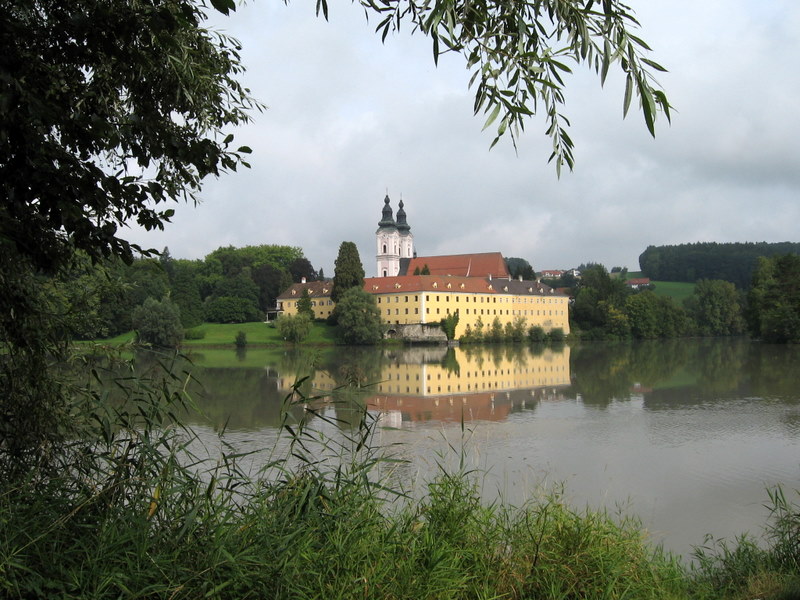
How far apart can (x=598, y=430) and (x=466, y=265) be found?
7960cm

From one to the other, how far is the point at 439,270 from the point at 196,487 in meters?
90.5

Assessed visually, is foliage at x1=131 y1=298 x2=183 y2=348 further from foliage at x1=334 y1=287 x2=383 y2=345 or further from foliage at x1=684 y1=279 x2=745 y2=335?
foliage at x1=684 y1=279 x2=745 y2=335

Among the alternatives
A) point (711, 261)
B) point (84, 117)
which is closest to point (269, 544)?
point (84, 117)

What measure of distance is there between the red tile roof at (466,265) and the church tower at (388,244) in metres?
2.23

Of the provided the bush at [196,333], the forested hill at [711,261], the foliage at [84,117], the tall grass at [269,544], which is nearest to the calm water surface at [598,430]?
the tall grass at [269,544]

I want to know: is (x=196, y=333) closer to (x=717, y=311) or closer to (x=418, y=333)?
(x=418, y=333)

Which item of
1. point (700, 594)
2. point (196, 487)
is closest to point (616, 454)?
point (700, 594)

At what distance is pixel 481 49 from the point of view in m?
2.85

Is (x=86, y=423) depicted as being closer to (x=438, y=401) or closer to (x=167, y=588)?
(x=167, y=588)

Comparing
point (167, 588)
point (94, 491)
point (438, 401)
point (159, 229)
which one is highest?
point (159, 229)

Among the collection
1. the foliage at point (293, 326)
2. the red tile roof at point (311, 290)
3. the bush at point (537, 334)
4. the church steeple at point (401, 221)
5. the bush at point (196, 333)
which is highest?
the church steeple at point (401, 221)

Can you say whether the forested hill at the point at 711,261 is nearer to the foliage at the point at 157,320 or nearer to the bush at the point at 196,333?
the bush at the point at 196,333

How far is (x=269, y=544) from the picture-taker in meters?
3.50

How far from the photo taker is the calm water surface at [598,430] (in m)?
7.77
